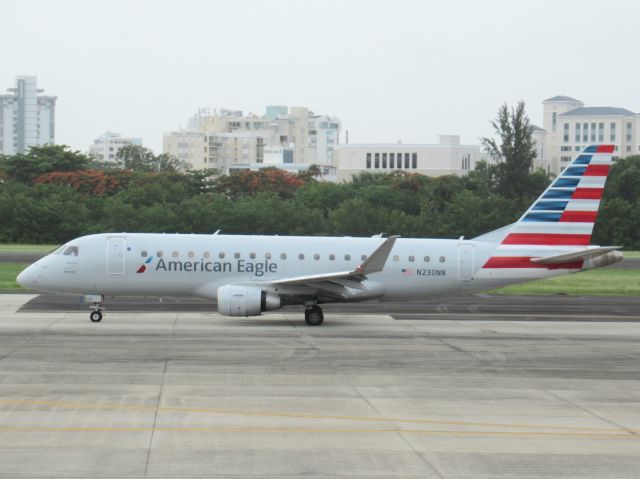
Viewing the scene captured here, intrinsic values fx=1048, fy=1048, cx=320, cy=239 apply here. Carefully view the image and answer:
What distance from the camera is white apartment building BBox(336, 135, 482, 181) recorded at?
7195 inches

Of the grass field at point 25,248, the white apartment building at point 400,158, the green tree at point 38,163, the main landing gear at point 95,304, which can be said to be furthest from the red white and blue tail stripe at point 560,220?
the white apartment building at point 400,158

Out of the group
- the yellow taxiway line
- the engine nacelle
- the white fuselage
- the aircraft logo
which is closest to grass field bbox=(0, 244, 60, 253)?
the white fuselage

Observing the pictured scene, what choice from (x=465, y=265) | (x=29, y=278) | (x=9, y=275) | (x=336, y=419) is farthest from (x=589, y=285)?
(x=336, y=419)

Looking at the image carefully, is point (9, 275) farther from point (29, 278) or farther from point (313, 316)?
point (313, 316)

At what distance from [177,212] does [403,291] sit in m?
37.6

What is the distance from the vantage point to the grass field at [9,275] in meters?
46.0

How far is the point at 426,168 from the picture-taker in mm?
184125

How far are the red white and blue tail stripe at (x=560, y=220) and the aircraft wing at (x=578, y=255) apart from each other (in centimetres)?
57

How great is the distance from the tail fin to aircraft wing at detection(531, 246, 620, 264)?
96cm

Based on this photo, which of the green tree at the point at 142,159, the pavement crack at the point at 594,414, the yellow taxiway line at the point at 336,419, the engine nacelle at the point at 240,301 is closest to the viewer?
the yellow taxiway line at the point at 336,419

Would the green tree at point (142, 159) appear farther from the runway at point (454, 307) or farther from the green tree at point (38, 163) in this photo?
the runway at point (454, 307)

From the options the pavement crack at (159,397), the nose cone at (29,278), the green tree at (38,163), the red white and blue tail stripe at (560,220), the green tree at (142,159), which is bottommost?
the pavement crack at (159,397)

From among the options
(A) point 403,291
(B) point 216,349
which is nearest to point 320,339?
(B) point 216,349

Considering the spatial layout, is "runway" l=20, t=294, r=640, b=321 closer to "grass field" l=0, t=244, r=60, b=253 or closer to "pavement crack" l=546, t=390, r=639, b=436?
"pavement crack" l=546, t=390, r=639, b=436
